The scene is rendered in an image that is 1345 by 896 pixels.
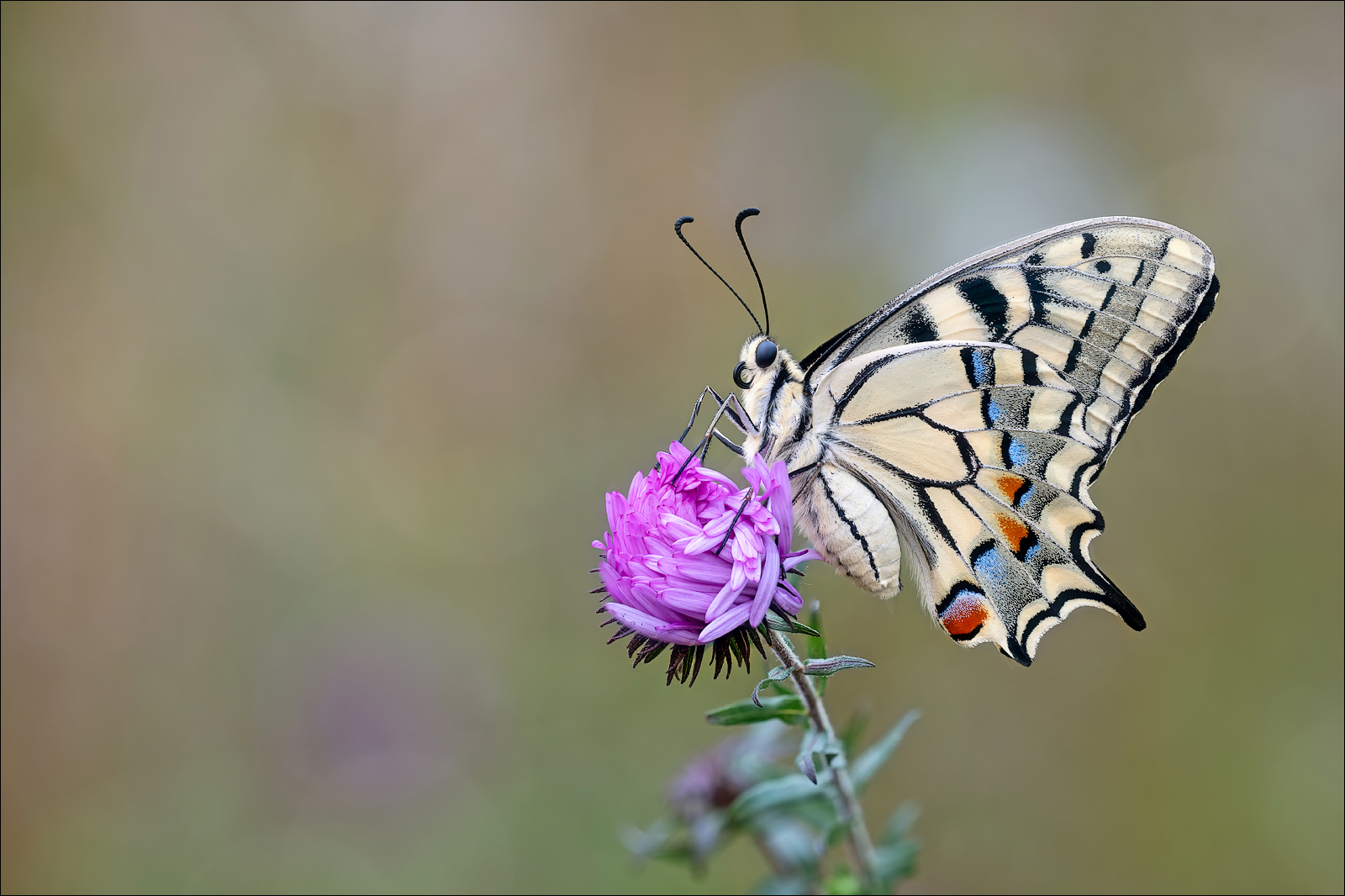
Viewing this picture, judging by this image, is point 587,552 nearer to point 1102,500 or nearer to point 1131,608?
point 1102,500

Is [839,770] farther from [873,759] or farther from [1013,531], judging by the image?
[1013,531]

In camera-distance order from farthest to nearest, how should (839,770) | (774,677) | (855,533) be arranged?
(855,533)
(839,770)
(774,677)

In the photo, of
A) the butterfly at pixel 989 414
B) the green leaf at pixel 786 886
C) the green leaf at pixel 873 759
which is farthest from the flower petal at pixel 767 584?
the green leaf at pixel 786 886

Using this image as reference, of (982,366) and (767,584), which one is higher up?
(982,366)

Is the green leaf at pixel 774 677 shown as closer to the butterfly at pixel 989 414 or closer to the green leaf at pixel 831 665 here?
the green leaf at pixel 831 665

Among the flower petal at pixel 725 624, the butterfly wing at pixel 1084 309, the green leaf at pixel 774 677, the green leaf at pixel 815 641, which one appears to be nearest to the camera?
the green leaf at pixel 774 677

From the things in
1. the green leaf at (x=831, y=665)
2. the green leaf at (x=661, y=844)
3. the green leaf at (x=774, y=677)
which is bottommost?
the green leaf at (x=661, y=844)

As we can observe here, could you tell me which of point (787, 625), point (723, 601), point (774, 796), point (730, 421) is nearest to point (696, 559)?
point (723, 601)
